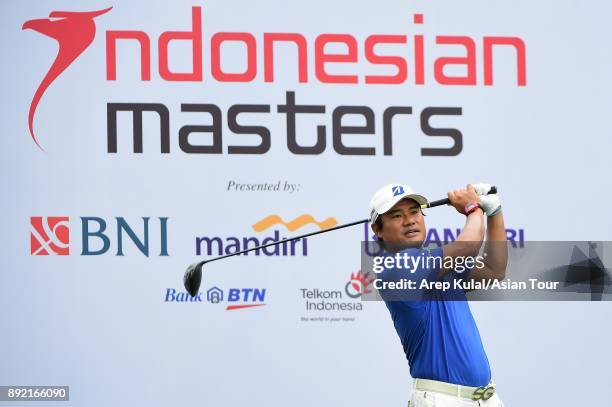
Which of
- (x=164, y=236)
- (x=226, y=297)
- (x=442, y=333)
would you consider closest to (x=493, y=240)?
(x=442, y=333)

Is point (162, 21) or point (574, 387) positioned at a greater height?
point (162, 21)

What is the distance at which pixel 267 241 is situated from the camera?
14.4 ft

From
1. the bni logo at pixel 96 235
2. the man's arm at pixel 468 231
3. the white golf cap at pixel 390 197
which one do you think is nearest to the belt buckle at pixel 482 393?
the man's arm at pixel 468 231

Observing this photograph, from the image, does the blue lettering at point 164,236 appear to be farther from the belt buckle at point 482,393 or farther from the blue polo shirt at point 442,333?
the belt buckle at point 482,393

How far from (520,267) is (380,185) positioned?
2.37 ft

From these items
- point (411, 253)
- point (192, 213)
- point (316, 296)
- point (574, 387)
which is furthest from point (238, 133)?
point (574, 387)

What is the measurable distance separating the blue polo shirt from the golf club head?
104 centimetres

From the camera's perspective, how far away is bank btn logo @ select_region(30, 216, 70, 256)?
4.23m

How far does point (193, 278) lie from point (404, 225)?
1.13 meters

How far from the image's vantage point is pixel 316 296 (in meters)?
4.39

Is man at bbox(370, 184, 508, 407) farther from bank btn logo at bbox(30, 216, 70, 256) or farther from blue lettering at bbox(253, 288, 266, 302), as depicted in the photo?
bank btn logo at bbox(30, 216, 70, 256)

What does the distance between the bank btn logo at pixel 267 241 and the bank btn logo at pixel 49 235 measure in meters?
0.55

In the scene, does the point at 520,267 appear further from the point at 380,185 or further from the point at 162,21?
the point at 162,21

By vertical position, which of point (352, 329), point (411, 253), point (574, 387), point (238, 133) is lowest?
point (574, 387)
